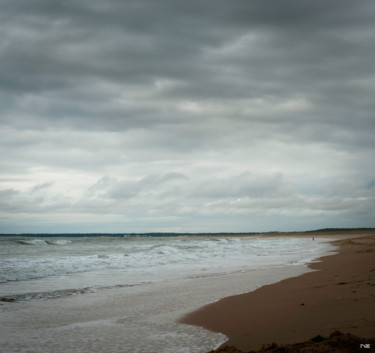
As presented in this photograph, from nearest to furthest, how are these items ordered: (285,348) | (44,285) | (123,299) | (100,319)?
(285,348)
(100,319)
(123,299)
(44,285)

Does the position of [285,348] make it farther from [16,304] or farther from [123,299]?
[16,304]

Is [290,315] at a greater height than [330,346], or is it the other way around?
[330,346]

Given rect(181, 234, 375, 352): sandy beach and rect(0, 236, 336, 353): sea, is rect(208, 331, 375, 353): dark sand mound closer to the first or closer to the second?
rect(181, 234, 375, 352): sandy beach

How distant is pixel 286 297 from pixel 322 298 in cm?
102

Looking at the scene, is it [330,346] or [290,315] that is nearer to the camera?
[330,346]

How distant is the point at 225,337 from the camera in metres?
5.79

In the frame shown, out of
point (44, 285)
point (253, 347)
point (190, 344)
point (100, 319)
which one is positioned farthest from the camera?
point (44, 285)

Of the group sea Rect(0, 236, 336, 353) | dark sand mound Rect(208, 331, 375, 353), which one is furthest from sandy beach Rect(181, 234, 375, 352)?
sea Rect(0, 236, 336, 353)

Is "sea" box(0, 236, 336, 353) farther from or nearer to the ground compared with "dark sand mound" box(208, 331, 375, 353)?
nearer to the ground

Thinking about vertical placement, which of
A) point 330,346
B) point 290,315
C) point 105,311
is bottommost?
point 105,311

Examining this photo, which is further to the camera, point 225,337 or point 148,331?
point 148,331

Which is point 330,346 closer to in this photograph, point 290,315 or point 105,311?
point 290,315

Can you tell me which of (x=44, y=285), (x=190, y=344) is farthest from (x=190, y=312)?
(x=44, y=285)

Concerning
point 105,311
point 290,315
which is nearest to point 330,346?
point 290,315
